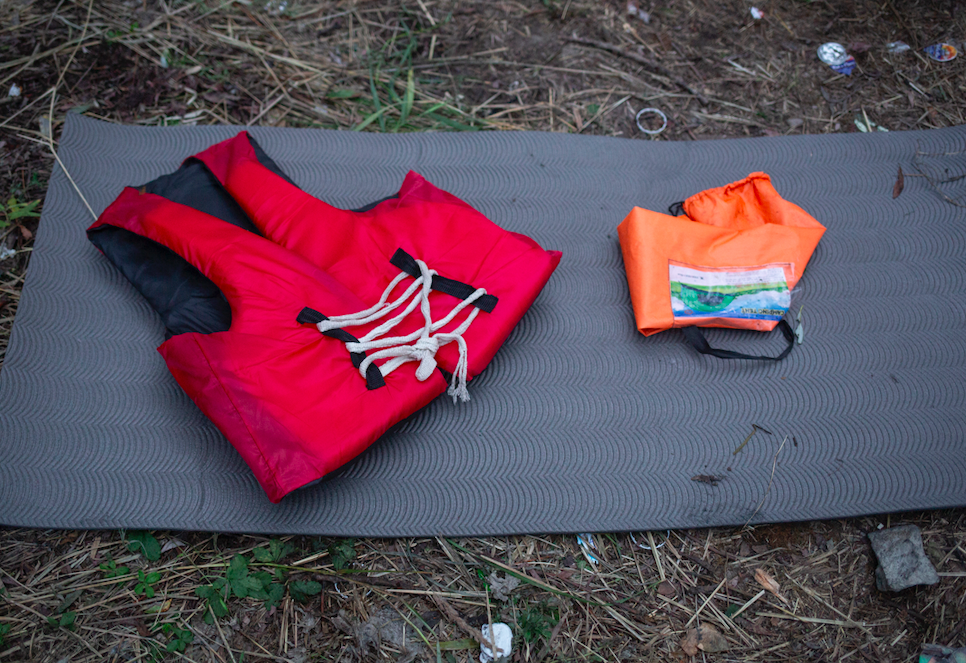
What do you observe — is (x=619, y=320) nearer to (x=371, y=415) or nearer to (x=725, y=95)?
(x=371, y=415)

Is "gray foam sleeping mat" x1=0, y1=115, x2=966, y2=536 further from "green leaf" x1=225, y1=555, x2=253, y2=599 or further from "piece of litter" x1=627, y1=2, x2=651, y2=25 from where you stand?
"piece of litter" x1=627, y1=2, x2=651, y2=25

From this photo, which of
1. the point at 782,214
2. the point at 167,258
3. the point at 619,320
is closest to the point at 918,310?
the point at 782,214

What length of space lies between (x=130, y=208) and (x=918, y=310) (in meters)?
2.37

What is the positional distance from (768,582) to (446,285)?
119cm

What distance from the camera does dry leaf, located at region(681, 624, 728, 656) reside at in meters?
1.56

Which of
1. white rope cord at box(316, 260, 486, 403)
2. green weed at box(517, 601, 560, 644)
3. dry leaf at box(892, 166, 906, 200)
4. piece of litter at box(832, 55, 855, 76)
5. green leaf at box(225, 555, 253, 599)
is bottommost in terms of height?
green weed at box(517, 601, 560, 644)

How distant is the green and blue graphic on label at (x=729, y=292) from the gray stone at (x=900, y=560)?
2.17 ft

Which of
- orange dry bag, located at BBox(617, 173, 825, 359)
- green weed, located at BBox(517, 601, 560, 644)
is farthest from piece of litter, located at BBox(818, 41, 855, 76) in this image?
green weed, located at BBox(517, 601, 560, 644)

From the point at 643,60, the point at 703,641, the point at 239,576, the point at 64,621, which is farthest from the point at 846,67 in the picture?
the point at 64,621

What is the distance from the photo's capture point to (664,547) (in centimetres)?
166

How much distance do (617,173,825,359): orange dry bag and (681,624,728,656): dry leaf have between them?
742mm

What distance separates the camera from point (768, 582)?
1.63m

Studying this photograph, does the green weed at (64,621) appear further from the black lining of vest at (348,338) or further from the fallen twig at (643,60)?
the fallen twig at (643,60)

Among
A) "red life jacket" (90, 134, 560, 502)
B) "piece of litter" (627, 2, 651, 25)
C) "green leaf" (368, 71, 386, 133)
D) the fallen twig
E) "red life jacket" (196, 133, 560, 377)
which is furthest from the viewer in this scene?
"piece of litter" (627, 2, 651, 25)
